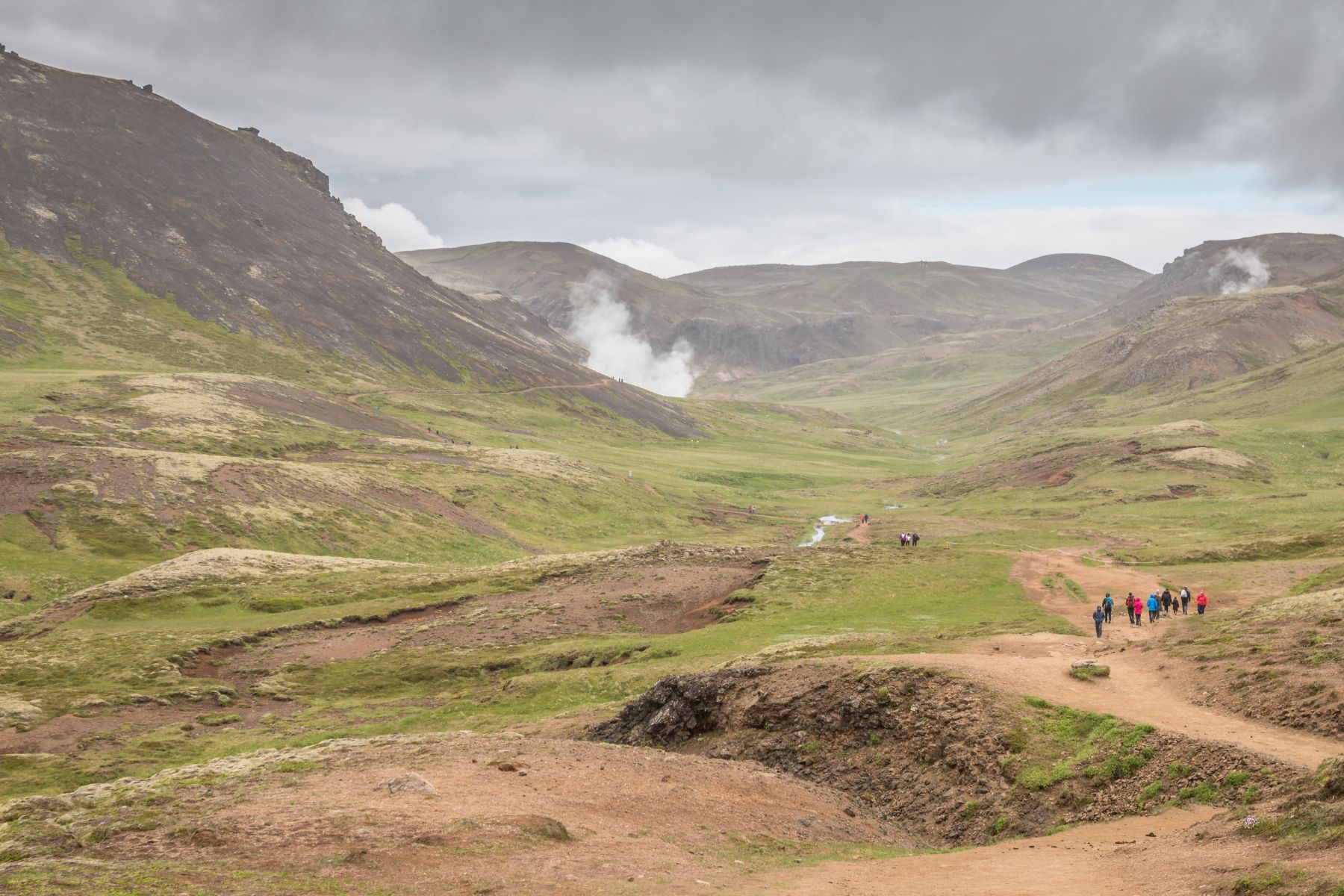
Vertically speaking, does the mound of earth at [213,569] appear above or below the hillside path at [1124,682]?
below

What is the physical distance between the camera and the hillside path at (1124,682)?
2431 centimetres

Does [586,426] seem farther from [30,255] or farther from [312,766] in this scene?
[312,766]

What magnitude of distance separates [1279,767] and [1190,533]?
67.1 meters

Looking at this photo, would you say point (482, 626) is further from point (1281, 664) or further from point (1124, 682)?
point (1281, 664)

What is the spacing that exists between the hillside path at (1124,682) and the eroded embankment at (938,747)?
1086mm

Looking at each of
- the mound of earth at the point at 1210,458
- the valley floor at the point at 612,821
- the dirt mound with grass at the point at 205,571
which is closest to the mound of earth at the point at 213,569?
the dirt mound with grass at the point at 205,571

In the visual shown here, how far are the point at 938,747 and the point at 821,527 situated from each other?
8395 centimetres

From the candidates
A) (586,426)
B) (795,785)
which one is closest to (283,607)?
(795,785)

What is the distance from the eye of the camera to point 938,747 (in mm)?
29047

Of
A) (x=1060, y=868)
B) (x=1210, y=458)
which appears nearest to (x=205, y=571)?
(x=1060, y=868)

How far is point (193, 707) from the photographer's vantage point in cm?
4281

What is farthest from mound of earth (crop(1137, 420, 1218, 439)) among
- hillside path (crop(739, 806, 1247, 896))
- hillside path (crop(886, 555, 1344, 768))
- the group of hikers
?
hillside path (crop(739, 806, 1247, 896))

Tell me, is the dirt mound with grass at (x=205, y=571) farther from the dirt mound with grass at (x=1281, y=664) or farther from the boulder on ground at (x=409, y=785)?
the dirt mound with grass at (x=1281, y=664)

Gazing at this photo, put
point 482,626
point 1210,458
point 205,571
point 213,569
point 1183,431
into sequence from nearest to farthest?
point 482,626 → point 205,571 → point 213,569 → point 1210,458 → point 1183,431
